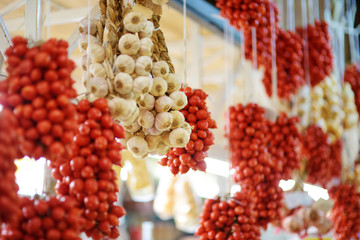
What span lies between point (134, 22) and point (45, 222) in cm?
71

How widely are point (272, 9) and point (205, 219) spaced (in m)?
1.24

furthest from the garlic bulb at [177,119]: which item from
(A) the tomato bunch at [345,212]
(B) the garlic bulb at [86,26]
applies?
(A) the tomato bunch at [345,212]

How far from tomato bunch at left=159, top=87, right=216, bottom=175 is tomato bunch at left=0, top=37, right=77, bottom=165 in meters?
0.58

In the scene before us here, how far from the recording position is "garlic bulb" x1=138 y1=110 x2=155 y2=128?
61.4 inches

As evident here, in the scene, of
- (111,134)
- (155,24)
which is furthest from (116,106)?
(155,24)

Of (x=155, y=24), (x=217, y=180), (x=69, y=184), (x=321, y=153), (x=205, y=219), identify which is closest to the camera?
(x=69, y=184)

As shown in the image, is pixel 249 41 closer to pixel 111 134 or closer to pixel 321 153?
pixel 321 153

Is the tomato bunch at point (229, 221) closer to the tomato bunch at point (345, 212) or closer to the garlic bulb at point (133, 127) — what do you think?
the garlic bulb at point (133, 127)

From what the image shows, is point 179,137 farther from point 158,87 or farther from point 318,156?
point 318,156

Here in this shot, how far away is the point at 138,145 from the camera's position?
5.20ft

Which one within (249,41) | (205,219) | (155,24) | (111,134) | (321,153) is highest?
(249,41)

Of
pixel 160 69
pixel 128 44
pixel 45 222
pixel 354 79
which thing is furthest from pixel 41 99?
pixel 354 79

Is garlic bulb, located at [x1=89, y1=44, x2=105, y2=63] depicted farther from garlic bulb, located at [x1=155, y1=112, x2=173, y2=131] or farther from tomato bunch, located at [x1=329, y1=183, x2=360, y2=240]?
tomato bunch, located at [x1=329, y1=183, x2=360, y2=240]

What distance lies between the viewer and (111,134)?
4.43ft
